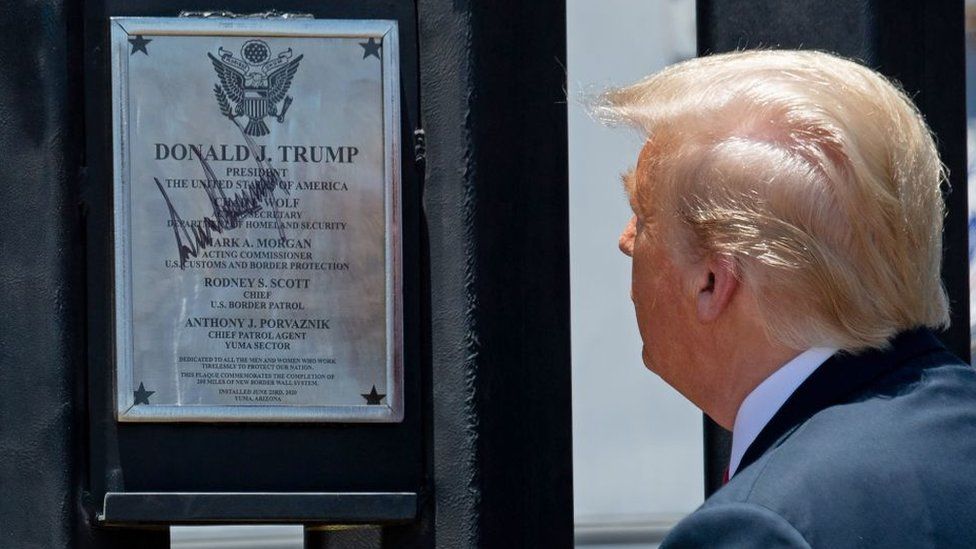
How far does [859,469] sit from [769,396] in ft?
0.79

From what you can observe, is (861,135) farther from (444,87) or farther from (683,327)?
(444,87)

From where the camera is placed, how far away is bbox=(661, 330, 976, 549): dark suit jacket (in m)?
1.54

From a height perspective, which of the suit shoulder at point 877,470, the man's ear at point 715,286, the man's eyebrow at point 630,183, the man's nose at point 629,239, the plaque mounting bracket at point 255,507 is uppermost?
the man's eyebrow at point 630,183

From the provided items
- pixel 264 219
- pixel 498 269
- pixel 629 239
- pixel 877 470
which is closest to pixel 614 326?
pixel 498 269

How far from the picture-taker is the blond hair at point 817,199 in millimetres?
1753

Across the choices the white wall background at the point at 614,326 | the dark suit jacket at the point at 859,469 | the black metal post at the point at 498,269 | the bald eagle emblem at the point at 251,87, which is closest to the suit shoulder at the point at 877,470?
the dark suit jacket at the point at 859,469

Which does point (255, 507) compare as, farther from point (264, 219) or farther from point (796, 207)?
point (796, 207)

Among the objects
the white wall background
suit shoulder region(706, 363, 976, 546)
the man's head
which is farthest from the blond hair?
the white wall background

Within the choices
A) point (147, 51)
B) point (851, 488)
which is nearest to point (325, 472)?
point (147, 51)

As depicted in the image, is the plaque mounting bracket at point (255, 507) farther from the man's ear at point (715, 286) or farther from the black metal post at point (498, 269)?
the man's ear at point (715, 286)

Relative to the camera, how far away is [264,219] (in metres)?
2.36

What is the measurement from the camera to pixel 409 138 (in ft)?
7.82

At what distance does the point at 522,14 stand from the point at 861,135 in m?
A: 0.84

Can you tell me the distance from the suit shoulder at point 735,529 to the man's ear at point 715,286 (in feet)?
1.06
